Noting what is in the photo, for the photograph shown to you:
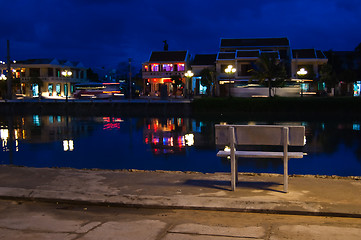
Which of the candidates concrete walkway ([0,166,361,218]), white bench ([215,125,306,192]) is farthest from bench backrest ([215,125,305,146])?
concrete walkway ([0,166,361,218])

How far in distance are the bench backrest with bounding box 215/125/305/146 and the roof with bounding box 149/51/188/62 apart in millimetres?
56598

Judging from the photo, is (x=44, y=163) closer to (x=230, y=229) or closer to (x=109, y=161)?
(x=109, y=161)

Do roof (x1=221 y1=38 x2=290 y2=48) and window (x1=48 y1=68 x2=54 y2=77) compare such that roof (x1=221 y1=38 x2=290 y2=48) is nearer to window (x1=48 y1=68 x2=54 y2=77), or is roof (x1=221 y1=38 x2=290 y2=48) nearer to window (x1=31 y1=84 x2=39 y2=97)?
window (x1=48 y1=68 x2=54 y2=77)

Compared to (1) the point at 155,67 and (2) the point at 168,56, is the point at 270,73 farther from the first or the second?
(1) the point at 155,67

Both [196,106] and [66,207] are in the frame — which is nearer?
[66,207]

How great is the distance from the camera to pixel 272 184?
23.8 feet

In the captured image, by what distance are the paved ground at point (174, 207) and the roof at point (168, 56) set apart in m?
56.3

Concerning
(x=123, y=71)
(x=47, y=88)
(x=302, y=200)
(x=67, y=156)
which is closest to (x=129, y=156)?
(x=67, y=156)

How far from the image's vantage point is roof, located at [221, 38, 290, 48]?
59094 mm

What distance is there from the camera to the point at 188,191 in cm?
676

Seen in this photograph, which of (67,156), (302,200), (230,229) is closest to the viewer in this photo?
(230,229)

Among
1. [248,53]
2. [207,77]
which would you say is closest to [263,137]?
[207,77]

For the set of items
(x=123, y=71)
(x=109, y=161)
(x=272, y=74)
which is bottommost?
(x=109, y=161)

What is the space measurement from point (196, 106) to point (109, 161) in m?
28.4
